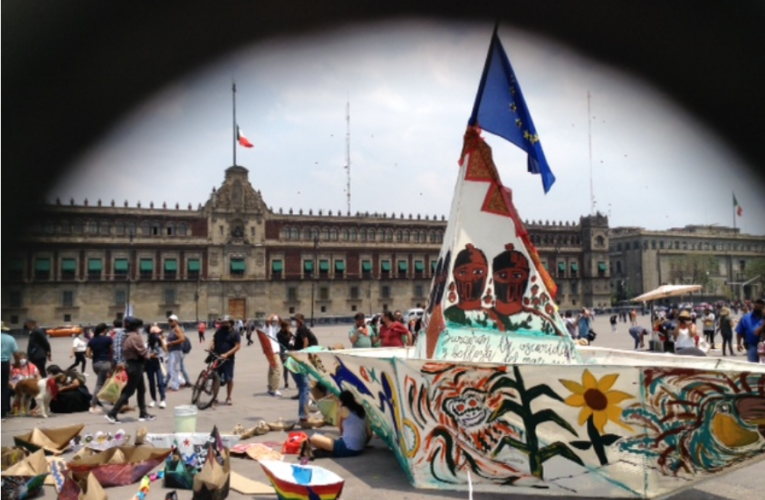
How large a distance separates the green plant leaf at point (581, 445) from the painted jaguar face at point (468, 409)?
682 millimetres

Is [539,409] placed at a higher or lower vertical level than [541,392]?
lower

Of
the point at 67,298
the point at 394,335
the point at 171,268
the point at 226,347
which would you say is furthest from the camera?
the point at 171,268

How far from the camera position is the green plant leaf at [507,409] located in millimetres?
5105

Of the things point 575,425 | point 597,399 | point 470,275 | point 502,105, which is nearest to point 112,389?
point 470,275

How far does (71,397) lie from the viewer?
980 cm

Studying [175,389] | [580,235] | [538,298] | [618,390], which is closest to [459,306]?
[538,298]

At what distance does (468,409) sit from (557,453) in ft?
2.49

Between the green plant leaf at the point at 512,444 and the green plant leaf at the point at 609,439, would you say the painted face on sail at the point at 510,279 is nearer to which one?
the green plant leaf at the point at 512,444

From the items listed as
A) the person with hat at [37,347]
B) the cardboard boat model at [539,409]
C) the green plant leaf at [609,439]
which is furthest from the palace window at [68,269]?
the green plant leaf at [609,439]

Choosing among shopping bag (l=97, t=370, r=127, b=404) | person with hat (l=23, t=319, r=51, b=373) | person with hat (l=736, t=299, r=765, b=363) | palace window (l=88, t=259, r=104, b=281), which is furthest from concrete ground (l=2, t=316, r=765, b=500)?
palace window (l=88, t=259, r=104, b=281)

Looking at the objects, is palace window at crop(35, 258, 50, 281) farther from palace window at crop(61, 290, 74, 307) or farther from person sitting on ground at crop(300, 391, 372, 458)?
person sitting on ground at crop(300, 391, 372, 458)

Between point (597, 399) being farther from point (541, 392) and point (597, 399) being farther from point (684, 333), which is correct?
point (684, 333)

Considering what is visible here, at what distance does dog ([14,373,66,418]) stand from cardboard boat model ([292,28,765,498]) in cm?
518

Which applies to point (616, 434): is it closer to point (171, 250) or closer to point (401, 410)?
point (401, 410)
